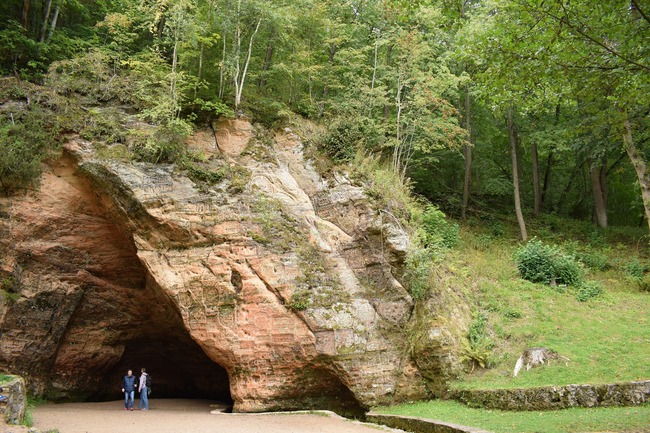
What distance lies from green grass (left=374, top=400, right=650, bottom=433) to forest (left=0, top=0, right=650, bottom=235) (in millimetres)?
4476

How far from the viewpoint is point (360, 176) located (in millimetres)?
17109

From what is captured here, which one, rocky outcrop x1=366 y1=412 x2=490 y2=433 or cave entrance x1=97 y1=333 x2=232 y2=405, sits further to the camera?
cave entrance x1=97 y1=333 x2=232 y2=405

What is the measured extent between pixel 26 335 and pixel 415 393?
1221 centimetres

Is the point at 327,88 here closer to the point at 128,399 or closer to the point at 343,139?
the point at 343,139

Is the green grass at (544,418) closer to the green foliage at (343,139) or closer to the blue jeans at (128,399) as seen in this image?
the blue jeans at (128,399)

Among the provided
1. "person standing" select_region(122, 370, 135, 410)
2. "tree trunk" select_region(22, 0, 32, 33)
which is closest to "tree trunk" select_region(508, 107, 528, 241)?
"person standing" select_region(122, 370, 135, 410)

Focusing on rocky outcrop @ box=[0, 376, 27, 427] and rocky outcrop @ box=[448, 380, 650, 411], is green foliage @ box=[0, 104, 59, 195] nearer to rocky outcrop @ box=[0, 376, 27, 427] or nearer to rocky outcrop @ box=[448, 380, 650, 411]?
rocky outcrop @ box=[0, 376, 27, 427]

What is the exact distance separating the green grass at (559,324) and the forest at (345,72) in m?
4.18

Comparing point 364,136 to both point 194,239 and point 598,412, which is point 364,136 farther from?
point 598,412

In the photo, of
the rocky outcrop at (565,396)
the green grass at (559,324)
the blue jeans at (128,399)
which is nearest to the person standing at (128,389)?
the blue jeans at (128,399)

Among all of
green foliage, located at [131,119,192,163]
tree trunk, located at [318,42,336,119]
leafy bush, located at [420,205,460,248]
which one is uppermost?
tree trunk, located at [318,42,336,119]

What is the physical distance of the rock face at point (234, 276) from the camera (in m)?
13.8

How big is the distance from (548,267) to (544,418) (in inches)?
380

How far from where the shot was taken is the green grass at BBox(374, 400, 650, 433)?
8.81 m
